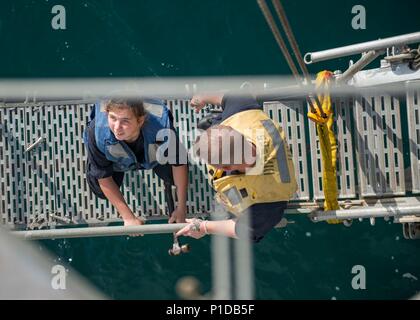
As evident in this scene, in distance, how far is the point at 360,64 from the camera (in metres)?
5.48

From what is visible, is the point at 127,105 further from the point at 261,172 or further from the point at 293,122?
the point at 293,122

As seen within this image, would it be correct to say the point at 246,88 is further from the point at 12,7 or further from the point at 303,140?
the point at 12,7

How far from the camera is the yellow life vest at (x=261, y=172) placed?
4922 millimetres

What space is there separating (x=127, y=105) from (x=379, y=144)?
2411 mm

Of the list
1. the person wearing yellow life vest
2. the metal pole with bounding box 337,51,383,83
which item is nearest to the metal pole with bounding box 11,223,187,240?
the person wearing yellow life vest

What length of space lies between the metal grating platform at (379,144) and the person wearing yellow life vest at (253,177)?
1.29m

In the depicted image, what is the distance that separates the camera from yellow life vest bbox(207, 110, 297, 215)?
492 cm

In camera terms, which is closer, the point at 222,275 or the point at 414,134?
the point at 222,275

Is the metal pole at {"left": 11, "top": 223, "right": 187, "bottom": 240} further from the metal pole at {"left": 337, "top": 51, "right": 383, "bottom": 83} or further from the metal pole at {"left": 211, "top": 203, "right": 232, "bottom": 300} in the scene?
the metal pole at {"left": 337, "top": 51, "right": 383, "bottom": 83}

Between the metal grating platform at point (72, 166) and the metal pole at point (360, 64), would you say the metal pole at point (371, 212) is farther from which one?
the metal pole at point (360, 64)

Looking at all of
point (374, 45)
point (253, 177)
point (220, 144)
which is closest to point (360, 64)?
point (374, 45)

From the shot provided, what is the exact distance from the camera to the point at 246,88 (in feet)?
18.1

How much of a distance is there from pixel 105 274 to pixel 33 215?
5.25ft

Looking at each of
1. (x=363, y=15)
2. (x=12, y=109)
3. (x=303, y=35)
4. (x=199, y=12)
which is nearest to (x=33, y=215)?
(x=12, y=109)
